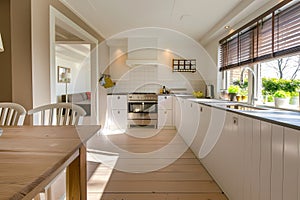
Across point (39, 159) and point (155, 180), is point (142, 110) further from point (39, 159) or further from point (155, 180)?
point (39, 159)

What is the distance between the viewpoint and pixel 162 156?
3777 mm

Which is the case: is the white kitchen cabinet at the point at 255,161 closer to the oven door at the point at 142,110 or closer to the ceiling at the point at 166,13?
the ceiling at the point at 166,13

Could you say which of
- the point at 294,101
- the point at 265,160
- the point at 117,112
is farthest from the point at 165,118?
the point at 265,160

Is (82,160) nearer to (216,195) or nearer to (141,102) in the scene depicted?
(216,195)

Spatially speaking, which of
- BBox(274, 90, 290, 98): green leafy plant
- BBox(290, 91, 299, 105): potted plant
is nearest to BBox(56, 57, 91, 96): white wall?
BBox(274, 90, 290, 98): green leafy plant

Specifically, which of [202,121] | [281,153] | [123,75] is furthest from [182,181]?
[123,75]

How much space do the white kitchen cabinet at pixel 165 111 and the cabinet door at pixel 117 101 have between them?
867 mm

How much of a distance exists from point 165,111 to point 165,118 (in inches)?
7.0

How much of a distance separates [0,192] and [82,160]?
0.76m

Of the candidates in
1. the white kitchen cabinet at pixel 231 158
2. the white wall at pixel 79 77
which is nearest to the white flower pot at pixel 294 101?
the white kitchen cabinet at pixel 231 158

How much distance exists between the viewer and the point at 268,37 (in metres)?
2.97

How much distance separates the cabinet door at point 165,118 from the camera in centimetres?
611

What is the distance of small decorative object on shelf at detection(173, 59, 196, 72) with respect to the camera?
6324mm

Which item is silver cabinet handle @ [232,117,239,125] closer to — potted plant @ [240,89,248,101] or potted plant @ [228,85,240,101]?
potted plant @ [240,89,248,101]
